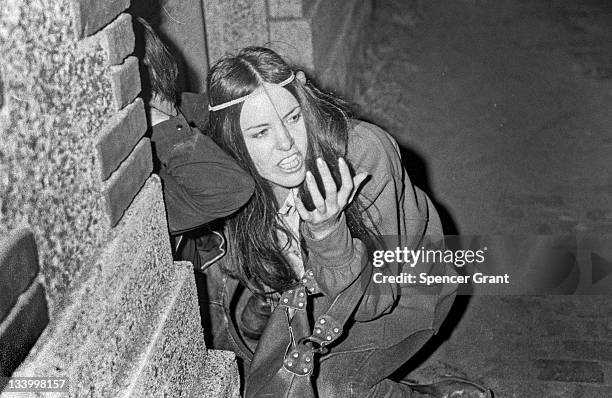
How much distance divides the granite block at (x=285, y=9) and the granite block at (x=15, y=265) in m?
3.41

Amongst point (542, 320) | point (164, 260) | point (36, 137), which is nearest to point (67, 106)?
point (36, 137)

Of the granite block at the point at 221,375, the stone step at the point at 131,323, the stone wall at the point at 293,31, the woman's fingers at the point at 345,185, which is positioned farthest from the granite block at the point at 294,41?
the stone step at the point at 131,323

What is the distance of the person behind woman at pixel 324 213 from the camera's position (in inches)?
92.4

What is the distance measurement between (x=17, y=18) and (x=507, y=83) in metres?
5.75

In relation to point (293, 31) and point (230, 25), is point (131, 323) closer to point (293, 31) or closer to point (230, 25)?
point (230, 25)

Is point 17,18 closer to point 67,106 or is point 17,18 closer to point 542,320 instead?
point 67,106

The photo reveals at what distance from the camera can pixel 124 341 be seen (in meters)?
1.66

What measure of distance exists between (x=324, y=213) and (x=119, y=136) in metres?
0.71

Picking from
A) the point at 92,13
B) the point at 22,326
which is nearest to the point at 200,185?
the point at 92,13

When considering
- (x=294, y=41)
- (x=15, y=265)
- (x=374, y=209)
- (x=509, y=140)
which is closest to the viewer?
(x=15, y=265)

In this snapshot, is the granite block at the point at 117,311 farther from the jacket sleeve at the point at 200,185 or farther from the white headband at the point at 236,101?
the white headband at the point at 236,101

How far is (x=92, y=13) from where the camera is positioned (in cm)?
151

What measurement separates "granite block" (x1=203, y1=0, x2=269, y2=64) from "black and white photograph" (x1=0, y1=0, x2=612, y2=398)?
1 cm

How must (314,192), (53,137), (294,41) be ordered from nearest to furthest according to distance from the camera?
(53,137) → (314,192) → (294,41)
